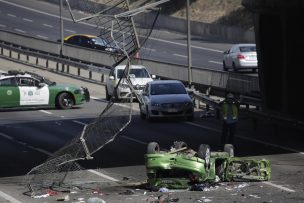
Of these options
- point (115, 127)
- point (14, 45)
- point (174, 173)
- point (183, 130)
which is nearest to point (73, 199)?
point (174, 173)

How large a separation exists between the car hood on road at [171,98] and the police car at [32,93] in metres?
5.10

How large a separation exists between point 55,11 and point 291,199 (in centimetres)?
6946

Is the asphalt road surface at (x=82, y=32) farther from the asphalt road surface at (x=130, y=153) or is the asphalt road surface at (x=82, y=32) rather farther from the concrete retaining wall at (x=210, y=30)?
the asphalt road surface at (x=130, y=153)

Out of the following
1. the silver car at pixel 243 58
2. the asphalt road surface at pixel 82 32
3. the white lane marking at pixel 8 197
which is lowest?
the white lane marking at pixel 8 197

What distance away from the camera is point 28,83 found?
38.0m

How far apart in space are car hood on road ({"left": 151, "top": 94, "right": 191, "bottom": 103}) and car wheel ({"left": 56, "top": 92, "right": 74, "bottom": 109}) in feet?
16.6

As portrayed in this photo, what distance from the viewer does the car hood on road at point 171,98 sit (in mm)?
33594

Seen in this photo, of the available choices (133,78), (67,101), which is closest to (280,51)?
(133,78)

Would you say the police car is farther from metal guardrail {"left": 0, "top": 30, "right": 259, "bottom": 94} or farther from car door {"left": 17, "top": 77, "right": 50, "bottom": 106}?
metal guardrail {"left": 0, "top": 30, "right": 259, "bottom": 94}

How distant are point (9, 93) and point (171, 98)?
7.36 meters

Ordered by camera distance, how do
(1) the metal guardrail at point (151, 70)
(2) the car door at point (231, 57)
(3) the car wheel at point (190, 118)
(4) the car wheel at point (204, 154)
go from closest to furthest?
(4) the car wheel at point (204, 154) < (3) the car wheel at point (190, 118) < (1) the metal guardrail at point (151, 70) < (2) the car door at point (231, 57)

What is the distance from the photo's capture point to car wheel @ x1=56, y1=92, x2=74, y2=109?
124 feet

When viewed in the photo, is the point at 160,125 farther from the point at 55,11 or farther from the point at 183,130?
the point at 55,11

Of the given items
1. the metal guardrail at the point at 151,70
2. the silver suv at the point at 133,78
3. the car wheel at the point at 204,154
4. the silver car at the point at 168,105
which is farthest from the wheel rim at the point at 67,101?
the car wheel at the point at 204,154
